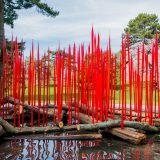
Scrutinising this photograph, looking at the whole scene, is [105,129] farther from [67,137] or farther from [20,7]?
Result: [20,7]

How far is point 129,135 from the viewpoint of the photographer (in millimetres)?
5102

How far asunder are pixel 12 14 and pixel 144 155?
14.7 metres

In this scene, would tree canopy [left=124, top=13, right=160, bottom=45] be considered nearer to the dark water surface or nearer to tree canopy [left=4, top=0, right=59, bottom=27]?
tree canopy [left=4, top=0, right=59, bottom=27]

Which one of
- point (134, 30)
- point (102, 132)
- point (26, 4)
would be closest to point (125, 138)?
point (102, 132)

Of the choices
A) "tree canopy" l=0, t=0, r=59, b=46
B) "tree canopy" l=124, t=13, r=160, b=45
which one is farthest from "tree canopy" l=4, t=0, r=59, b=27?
"tree canopy" l=124, t=13, r=160, b=45

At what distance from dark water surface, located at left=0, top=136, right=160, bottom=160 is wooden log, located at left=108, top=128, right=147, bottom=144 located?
82mm

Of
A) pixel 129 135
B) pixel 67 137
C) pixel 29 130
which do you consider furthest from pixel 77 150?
pixel 29 130

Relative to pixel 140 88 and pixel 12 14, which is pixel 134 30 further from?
pixel 140 88

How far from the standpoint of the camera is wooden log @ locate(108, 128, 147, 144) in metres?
5.02

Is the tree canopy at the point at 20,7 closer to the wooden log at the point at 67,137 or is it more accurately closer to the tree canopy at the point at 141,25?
the wooden log at the point at 67,137

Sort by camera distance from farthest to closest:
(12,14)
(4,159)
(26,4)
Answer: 1. (12,14)
2. (26,4)
3. (4,159)

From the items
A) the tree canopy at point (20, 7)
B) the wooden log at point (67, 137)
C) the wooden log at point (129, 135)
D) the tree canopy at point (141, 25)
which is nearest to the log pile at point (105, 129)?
the wooden log at point (129, 135)

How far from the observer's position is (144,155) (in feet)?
14.6

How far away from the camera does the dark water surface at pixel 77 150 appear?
4.38m
